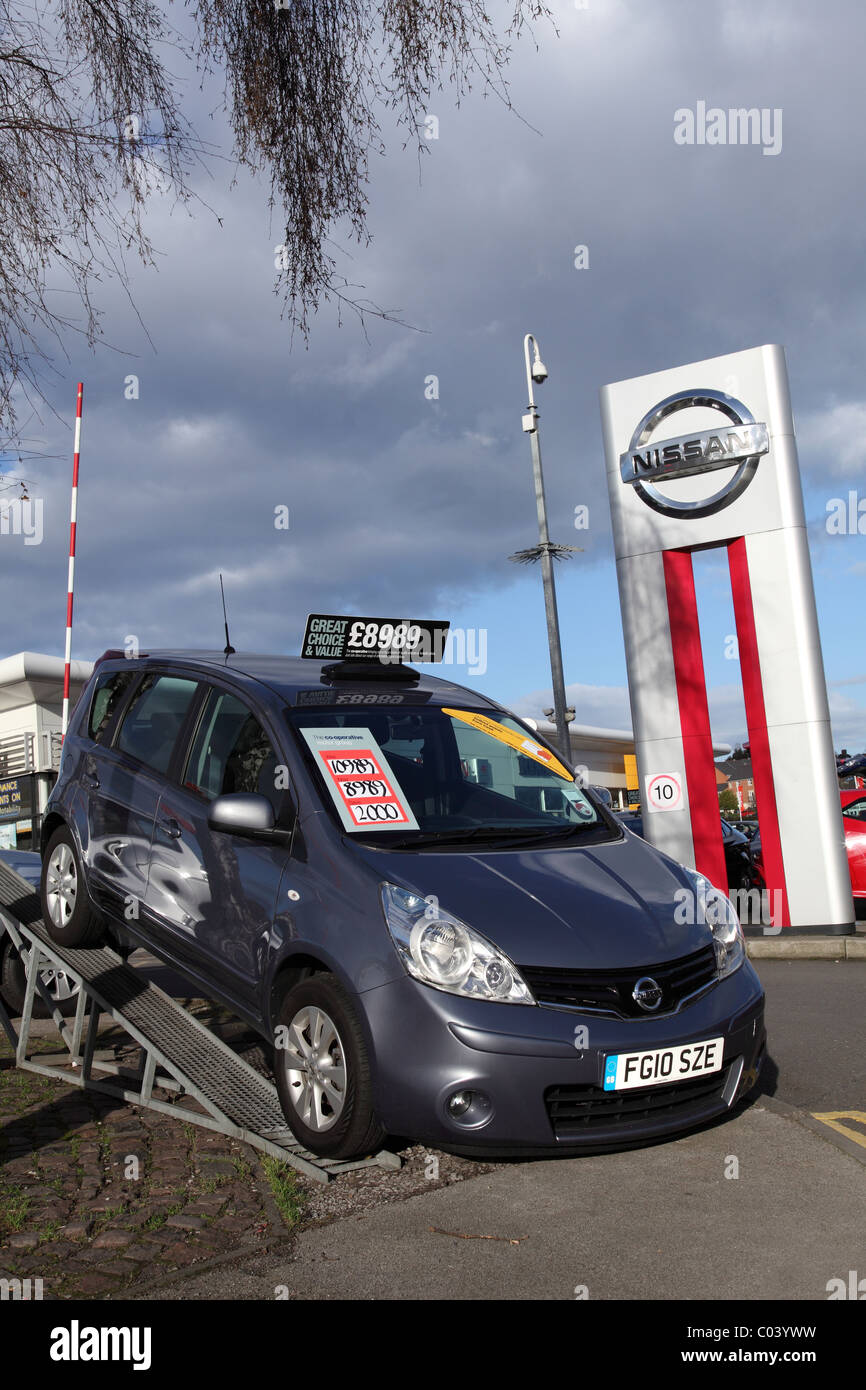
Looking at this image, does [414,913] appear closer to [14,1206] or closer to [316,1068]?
[316,1068]

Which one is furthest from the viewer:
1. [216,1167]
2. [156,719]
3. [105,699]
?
[105,699]

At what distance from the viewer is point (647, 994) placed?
375 centimetres

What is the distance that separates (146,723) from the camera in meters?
5.74

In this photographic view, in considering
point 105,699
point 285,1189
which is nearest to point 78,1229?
point 285,1189

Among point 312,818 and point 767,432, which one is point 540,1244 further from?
point 767,432

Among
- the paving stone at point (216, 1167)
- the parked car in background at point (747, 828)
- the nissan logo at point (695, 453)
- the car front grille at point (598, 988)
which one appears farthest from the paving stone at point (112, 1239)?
the parked car in background at point (747, 828)

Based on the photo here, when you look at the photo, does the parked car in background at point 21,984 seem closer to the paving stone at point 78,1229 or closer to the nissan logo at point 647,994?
the paving stone at point 78,1229

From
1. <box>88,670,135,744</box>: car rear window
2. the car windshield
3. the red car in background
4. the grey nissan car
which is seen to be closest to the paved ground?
the grey nissan car

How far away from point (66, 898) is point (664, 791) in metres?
7.16

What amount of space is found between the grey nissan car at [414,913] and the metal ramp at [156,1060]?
25cm

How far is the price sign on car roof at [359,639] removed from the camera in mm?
5707
